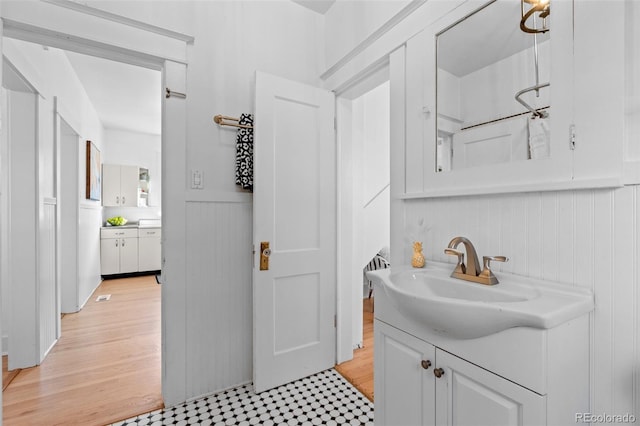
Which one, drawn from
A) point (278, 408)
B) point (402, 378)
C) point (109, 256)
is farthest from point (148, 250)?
point (402, 378)

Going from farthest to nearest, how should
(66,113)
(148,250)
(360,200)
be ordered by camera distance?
(148,250)
(66,113)
(360,200)

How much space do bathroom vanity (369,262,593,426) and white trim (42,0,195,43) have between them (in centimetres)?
183

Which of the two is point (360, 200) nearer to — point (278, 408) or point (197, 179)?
point (197, 179)

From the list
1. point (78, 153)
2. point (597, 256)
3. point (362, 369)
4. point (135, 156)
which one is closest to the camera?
point (597, 256)

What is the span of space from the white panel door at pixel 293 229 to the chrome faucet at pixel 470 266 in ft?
3.53

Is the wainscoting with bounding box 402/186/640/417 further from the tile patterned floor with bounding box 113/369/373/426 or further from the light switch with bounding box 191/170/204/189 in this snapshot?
the light switch with bounding box 191/170/204/189

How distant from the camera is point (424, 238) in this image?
5.02ft

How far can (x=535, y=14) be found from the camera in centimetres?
111

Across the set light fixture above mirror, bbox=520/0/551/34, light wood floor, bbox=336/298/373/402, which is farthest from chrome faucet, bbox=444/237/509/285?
light wood floor, bbox=336/298/373/402

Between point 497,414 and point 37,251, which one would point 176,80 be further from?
point 497,414

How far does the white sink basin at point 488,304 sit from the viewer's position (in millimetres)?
809

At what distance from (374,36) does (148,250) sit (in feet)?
16.7

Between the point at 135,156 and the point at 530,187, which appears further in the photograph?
the point at 135,156

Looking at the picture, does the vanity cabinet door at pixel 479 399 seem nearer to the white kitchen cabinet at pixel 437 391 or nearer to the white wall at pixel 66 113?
the white kitchen cabinet at pixel 437 391
